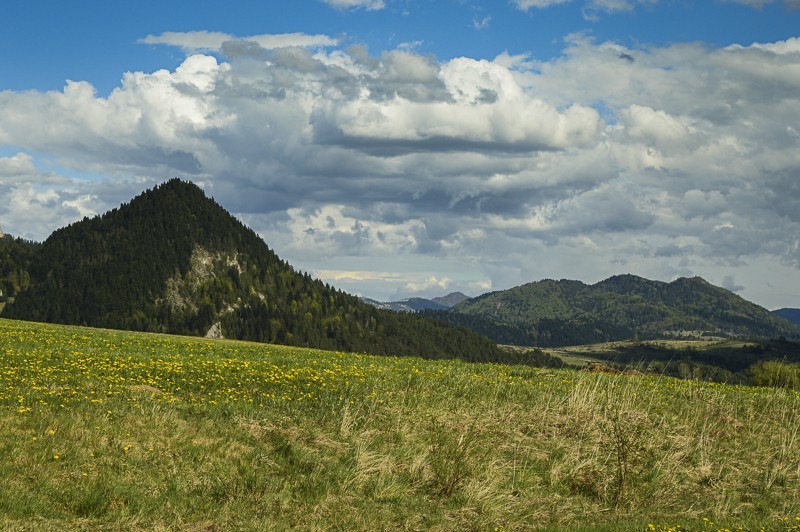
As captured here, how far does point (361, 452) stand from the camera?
17344mm

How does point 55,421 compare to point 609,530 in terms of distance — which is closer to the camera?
point 609,530

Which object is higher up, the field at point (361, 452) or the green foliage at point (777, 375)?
the green foliage at point (777, 375)

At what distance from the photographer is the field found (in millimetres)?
14180

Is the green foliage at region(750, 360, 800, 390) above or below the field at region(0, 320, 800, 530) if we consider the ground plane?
above

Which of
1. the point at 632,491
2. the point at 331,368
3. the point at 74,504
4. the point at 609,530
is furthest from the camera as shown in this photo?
the point at 331,368

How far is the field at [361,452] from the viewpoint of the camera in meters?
14.2

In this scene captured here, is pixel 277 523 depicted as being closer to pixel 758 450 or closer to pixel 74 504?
pixel 74 504

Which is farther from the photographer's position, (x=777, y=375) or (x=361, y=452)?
(x=777, y=375)

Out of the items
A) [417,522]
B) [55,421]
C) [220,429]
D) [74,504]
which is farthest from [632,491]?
[55,421]

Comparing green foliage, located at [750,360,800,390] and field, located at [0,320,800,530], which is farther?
green foliage, located at [750,360,800,390]

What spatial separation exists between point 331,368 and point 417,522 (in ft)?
46.4

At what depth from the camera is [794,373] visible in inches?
1547

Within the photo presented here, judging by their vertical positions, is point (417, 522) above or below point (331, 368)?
below

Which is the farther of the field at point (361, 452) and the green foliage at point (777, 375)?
the green foliage at point (777, 375)
